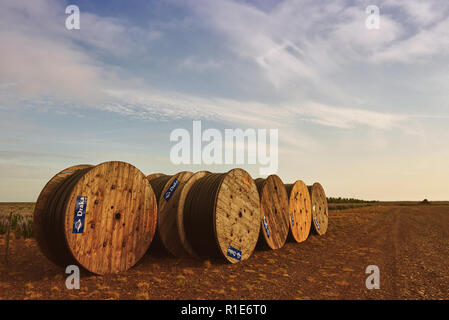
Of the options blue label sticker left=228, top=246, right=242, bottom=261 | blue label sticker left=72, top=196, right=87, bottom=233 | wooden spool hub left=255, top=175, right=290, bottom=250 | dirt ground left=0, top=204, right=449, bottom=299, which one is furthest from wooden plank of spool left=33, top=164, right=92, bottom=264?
Answer: wooden spool hub left=255, top=175, right=290, bottom=250

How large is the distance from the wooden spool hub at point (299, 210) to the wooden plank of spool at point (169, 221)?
12.6 ft

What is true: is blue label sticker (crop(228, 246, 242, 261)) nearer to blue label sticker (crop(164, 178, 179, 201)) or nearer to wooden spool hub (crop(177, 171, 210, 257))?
wooden spool hub (crop(177, 171, 210, 257))

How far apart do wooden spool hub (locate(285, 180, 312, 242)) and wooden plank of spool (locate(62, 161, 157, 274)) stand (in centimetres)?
472

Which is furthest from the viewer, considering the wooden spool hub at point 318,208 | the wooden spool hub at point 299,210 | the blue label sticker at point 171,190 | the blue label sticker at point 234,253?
the wooden spool hub at point 318,208

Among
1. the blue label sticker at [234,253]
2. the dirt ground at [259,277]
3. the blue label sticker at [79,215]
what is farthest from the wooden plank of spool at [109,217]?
the blue label sticker at [234,253]

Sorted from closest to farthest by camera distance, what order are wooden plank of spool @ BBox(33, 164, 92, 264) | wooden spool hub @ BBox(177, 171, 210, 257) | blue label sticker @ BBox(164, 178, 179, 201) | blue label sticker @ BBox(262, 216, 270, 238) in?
1. wooden plank of spool @ BBox(33, 164, 92, 264)
2. wooden spool hub @ BBox(177, 171, 210, 257)
3. blue label sticker @ BBox(164, 178, 179, 201)
4. blue label sticker @ BBox(262, 216, 270, 238)

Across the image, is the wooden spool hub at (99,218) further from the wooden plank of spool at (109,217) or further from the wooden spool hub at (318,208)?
the wooden spool hub at (318,208)

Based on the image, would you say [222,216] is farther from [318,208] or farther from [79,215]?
[318,208]

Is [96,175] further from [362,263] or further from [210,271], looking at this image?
[362,263]

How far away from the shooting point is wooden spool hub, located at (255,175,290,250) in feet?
27.1

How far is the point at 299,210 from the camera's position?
403 inches

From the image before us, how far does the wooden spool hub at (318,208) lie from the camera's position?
11.4m
